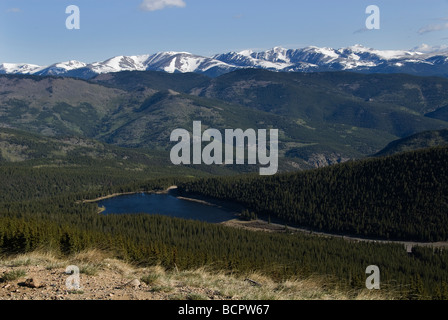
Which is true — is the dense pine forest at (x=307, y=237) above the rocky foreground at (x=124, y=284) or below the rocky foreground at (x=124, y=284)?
below

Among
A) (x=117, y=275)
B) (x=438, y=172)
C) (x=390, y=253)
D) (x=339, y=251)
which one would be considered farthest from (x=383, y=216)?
(x=117, y=275)

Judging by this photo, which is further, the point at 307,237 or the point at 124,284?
the point at 307,237

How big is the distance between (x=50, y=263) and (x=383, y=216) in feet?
561

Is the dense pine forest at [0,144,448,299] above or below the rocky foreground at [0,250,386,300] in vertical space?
below

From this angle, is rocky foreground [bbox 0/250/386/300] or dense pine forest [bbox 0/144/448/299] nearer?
rocky foreground [bbox 0/250/386/300]

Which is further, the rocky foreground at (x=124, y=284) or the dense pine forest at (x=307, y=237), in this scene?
the dense pine forest at (x=307, y=237)

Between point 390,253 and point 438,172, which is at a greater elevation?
point 438,172

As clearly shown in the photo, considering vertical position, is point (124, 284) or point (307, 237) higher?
point (124, 284)

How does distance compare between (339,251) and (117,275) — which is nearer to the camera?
(117,275)

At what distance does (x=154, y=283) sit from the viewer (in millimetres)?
27703
